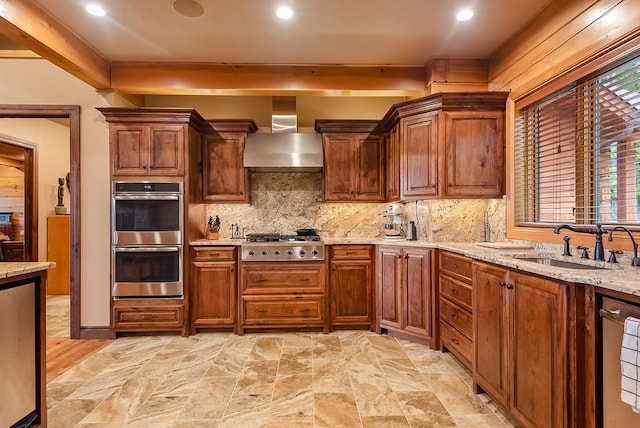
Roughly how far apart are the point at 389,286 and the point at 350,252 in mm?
540

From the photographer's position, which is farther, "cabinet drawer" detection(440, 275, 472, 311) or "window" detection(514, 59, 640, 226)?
"cabinet drawer" detection(440, 275, 472, 311)

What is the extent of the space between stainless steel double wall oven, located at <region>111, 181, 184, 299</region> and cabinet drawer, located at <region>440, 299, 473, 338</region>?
260 cm

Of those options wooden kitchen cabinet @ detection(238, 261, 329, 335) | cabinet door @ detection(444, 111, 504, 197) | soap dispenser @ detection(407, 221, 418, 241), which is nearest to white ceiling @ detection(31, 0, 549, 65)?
cabinet door @ detection(444, 111, 504, 197)

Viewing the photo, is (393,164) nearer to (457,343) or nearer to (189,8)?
(457,343)

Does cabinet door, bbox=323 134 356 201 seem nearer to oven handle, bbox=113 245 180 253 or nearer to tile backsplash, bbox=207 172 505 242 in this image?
tile backsplash, bbox=207 172 505 242

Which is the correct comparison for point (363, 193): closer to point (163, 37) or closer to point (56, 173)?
point (163, 37)

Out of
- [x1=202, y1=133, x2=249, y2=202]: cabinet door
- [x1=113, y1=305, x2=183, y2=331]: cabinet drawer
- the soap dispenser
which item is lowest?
[x1=113, y1=305, x2=183, y2=331]: cabinet drawer

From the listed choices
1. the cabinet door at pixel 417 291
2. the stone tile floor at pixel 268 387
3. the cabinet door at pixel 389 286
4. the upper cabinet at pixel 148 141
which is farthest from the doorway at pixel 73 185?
the cabinet door at pixel 417 291

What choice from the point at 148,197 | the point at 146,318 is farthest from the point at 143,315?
the point at 148,197

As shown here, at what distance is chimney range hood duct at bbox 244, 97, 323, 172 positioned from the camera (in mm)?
3531

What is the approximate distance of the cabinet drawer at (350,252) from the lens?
3.38 meters

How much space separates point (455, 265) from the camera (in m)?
2.59

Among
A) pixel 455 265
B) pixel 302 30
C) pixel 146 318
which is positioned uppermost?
pixel 302 30

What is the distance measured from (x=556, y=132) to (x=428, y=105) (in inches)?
43.1
